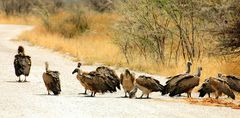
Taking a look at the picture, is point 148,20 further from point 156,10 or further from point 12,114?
point 12,114

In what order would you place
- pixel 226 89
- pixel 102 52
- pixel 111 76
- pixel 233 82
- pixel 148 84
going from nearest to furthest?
pixel 226 89 < pixel 148 84 < pixel 233 82 < pixel 111 76 < pixel 102 52

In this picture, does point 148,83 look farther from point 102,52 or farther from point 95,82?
point 102,52

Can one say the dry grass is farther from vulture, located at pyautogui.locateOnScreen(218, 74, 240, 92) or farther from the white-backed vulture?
vulture, located at pyautogui.locateOnScreen(218, 74, 240, 92)

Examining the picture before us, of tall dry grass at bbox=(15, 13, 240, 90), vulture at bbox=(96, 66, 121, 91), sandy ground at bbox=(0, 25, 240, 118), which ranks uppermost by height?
tall dry grass at bbox=(15, 13, 240, 90)

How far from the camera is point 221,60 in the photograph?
23656 mm

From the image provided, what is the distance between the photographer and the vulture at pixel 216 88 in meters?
16.5

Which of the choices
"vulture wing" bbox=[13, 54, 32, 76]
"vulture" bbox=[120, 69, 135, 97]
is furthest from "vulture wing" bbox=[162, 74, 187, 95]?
"vulture wing" bbox=[13, 54, 32, 76]

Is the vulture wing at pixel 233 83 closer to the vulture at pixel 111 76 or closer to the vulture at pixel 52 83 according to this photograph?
A: the vulture at pixel 111 76

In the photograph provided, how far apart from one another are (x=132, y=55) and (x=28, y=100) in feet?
45.9


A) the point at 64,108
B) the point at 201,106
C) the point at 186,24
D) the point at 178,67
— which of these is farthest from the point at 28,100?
the point at 186,24

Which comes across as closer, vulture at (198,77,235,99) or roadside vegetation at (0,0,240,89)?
vulture at (198,77,235,99)

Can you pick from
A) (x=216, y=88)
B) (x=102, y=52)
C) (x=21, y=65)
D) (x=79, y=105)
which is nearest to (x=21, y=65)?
(x=21, y=65)

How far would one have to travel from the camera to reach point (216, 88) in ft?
54.7

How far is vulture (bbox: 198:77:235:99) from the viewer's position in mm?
16500
